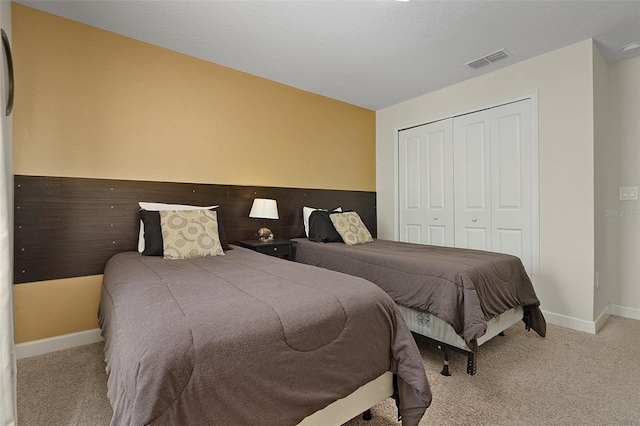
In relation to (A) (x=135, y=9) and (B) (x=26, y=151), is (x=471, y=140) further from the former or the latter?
(B) (x=26, y=151)

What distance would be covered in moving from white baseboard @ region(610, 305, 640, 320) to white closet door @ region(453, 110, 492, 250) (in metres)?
1.27

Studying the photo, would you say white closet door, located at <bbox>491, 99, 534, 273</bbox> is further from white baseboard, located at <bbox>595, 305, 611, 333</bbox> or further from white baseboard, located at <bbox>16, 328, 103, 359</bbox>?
white baseboard, located at <bbox>16, 328, 103, 359</bbox>

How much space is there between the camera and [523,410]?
1.58 m

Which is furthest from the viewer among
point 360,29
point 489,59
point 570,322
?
point 489,59

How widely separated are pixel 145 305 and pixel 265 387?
0.56 meters

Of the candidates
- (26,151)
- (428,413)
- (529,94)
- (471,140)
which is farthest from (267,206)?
(529,94)

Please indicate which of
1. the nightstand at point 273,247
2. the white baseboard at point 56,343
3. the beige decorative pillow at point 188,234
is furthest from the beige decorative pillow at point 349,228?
the white baseboard at point 56,343

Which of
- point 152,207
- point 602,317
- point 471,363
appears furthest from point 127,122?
point 602,317

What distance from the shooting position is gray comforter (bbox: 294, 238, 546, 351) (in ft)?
6.22

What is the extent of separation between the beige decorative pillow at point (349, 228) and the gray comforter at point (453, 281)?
39 centimetres

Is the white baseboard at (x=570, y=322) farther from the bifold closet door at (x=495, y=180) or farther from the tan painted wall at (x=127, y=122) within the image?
the tan painted wall at (x=127, y=122)

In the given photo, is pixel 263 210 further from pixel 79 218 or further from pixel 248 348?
pixel 248 348

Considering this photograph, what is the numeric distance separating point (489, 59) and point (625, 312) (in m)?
2.79

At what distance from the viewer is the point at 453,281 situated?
1954mm
